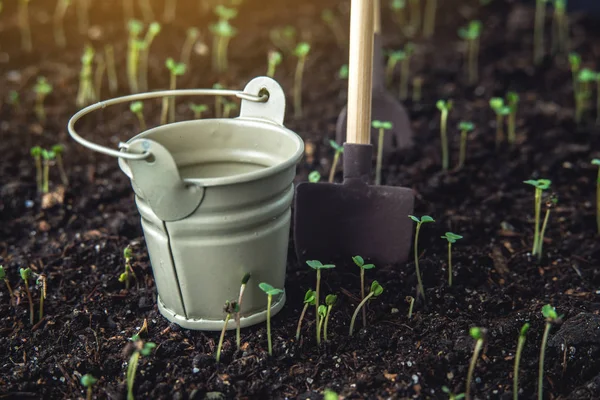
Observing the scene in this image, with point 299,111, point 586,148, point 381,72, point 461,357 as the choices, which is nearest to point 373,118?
point 381,72

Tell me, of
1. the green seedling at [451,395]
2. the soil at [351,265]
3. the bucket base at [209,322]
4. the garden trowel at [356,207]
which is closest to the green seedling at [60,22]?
the soil at [351,265]

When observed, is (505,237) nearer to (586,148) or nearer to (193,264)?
(586,148)

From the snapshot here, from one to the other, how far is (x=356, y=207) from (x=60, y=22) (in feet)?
7.83

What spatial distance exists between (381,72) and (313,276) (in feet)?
2.97

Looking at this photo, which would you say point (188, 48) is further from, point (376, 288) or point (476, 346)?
point (476, 346)

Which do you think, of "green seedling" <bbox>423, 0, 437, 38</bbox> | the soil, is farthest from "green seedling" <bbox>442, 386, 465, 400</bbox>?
"green seedling" <bbox>423, 0, 437, 38</bbox>

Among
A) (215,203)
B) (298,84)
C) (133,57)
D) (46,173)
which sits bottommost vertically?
(46,173)

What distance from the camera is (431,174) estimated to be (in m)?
2.54

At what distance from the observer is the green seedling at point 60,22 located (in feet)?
11.7

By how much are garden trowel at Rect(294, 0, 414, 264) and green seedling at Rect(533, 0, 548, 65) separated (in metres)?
1.68

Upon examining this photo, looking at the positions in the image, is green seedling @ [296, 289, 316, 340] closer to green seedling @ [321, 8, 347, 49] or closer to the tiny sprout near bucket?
the tiny sprout near bucket

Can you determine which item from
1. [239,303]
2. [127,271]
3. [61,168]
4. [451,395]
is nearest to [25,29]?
[61,168]

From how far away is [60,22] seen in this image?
3713mm

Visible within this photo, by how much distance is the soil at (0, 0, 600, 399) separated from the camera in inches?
64.9
